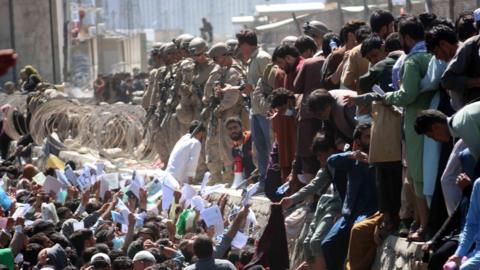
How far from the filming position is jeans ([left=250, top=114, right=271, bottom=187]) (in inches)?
714

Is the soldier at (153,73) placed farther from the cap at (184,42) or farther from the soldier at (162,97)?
the cap at (184,42)

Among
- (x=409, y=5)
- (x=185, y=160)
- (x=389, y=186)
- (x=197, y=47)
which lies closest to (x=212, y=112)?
(x=185, y=160)

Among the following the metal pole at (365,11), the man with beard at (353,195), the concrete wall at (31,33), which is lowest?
the concrete wall at (31,33)

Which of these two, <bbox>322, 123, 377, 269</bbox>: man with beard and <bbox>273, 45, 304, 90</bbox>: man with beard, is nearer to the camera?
<bbox>322, 123, 377, 269</bbox>: man with beard

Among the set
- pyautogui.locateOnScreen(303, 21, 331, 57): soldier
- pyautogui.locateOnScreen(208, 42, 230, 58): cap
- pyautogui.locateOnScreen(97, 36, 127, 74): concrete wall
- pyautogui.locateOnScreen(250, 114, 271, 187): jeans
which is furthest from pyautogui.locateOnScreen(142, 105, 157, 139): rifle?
pyautogui.locateOnScreen(97, 36, 127, 74): concrete wall

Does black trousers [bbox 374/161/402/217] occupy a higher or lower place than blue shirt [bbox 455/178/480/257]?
lower

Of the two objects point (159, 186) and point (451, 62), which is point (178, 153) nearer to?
point (159, 186)

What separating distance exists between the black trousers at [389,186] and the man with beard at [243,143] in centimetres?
624

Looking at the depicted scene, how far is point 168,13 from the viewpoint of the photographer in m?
50.9

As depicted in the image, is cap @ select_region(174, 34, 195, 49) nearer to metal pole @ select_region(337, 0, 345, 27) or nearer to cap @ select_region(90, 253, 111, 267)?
metal pole @ select_region(337, 0, 345, 27)

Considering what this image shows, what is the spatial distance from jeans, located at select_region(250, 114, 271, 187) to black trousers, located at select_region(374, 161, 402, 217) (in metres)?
4.85

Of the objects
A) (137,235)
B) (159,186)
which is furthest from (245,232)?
(159,186)

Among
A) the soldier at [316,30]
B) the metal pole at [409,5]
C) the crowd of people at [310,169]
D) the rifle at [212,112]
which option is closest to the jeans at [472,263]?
the crowd of people at [310,169]

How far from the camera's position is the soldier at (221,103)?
20.0 meters
